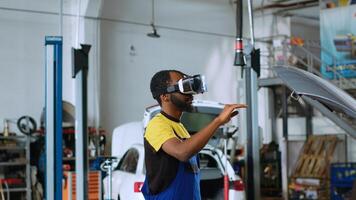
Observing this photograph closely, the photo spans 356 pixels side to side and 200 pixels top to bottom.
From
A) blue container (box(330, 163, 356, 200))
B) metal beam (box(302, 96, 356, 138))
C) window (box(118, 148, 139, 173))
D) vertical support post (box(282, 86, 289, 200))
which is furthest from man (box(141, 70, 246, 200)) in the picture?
vertical support post (box(282, 86, 289, 200))

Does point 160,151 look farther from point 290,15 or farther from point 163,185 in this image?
point 290,15

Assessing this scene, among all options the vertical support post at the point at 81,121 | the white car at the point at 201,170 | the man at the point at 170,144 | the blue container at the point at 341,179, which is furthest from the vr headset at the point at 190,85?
the blue container at the point at 341,179

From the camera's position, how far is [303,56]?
14492 mm

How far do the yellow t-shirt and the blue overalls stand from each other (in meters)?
0.14

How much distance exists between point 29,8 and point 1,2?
567mm

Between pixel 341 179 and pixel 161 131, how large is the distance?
9725 millimetres

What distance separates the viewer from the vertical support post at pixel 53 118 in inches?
186

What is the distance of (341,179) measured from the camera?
38.0ft

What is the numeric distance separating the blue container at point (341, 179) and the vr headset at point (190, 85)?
9527mm

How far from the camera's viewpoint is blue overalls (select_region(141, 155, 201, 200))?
2609 millimetres

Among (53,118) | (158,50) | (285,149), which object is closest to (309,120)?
(285,149)

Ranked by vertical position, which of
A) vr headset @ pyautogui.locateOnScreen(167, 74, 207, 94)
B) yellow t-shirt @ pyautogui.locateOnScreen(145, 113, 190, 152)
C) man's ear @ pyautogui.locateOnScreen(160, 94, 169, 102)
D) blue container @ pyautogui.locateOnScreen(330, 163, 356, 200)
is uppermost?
vr headset @ pyautogui.locateOnScreen(167, 74, 207, 94)

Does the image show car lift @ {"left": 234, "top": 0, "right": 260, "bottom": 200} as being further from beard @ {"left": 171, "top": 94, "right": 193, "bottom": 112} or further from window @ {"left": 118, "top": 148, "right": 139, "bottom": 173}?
beard @ {"left": 171, "top": 94, "right": 193, "bottom": 112}

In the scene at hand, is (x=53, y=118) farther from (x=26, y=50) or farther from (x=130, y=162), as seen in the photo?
(x=26, y=50)
